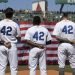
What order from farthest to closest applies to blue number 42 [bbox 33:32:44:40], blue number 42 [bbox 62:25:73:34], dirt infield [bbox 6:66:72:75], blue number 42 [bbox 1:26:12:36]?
1. dirt infield [bbox 6:66:72:75]
2. blue number 42 [bbox 62:25:73:34]
3. blue number 42 [bbox 33:32:44:40]
4. blue number 42 [bbox 1:26:12:36]

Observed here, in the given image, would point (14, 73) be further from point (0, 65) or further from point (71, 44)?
point (71, 44)

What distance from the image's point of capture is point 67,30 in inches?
436

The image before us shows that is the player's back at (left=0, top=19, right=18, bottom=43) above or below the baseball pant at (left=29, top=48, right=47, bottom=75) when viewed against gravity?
above

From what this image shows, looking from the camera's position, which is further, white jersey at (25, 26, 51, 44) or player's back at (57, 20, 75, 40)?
player's back at (57, 20, 75, 40)

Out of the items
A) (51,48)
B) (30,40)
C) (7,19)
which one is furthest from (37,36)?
(51,48)

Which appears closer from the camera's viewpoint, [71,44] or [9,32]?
[9,32]

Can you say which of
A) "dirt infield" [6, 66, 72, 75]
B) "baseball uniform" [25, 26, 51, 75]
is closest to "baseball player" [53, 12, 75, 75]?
"baseball uniform" [25, 26, 51, 75]

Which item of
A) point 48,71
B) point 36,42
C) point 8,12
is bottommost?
point 48,71

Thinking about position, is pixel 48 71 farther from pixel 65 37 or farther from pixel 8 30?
pixel 8 30

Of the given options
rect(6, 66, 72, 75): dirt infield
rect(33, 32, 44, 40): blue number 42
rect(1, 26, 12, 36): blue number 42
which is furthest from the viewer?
rect(6, 66, 72, 75): dirt infield

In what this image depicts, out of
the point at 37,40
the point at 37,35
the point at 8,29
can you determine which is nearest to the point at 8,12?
the point at 8,29

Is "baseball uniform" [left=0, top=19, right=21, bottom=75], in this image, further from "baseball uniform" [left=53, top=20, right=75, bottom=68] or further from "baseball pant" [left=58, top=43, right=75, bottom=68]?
"baseball pant" [left=58, top=43, right=75, bottom=68]

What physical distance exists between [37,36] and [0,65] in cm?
122

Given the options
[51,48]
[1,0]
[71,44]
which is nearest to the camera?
[71,44]
